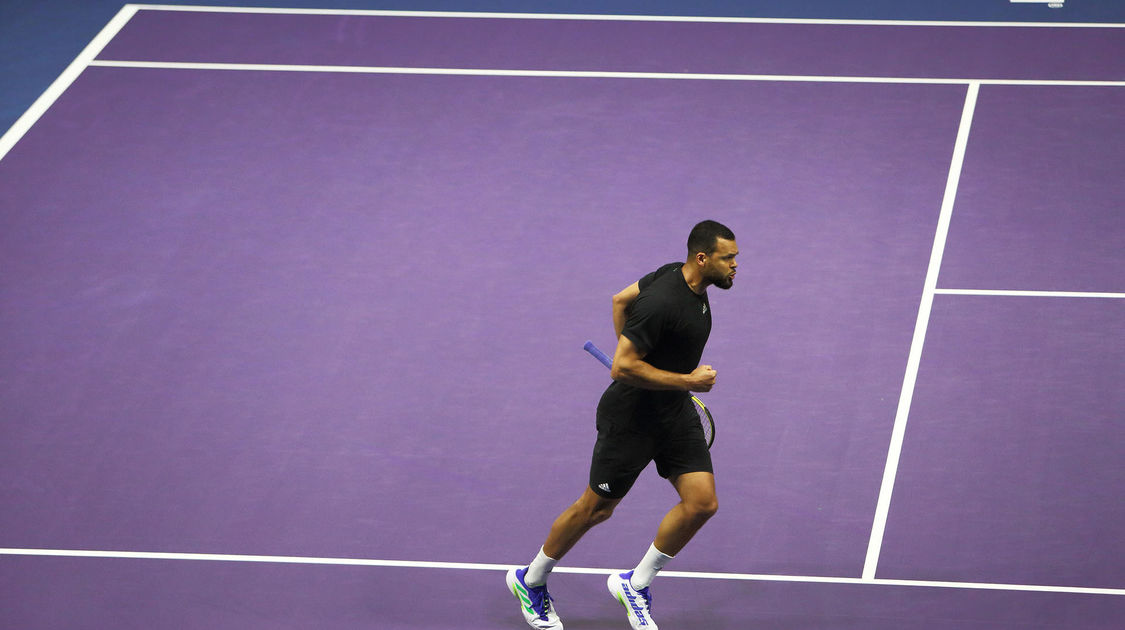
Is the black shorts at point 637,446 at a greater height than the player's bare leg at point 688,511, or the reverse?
the black shorts at point 637,446

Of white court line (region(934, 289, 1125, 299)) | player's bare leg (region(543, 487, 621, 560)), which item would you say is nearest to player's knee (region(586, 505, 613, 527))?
player's bare leg (region(543, 487, 621, 560))

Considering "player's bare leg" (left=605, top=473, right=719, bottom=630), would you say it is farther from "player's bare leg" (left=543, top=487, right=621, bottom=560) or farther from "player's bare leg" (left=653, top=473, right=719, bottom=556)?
"player's bare leg" (left=543, top=487, right=621, bottom=560)

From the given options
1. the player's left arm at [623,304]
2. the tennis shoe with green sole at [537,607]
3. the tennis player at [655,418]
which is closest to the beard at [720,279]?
the tennis player at [655,418]

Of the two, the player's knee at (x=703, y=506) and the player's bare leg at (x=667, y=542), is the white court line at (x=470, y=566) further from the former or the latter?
the player's knee at (x=703, y=506)

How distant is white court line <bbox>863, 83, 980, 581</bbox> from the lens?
8039mm

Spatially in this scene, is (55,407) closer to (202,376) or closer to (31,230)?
(202,376)

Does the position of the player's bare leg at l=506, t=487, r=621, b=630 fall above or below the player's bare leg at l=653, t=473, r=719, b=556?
below

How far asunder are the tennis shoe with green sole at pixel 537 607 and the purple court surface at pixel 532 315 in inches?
5.8

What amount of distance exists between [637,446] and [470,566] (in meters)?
1.33

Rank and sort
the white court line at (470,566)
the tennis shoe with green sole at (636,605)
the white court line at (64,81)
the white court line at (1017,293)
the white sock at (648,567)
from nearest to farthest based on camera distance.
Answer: the white sock at (648,567), the tennis shoe with green sole at (636,605), the white court line at (470,566), the white court line at (1017,293), the white court line at (64,81)

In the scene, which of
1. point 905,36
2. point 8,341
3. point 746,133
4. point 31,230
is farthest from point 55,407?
point 905,36

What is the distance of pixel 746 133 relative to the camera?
11820 millimetres

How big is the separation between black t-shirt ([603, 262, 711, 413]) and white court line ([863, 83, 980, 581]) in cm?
163

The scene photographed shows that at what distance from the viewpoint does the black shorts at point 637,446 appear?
23.2ft
